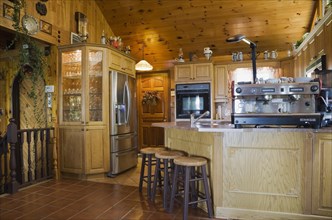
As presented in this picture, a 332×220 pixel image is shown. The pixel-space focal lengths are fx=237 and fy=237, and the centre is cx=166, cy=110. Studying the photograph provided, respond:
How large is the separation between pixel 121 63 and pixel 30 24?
5.18 ft

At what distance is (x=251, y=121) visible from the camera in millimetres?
2297

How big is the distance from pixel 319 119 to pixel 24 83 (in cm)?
536

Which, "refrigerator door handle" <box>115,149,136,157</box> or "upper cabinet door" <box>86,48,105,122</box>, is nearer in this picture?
"upper cabinet door" <box>86,48,105,122</box>

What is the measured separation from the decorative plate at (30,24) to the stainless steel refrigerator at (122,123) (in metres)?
1.33

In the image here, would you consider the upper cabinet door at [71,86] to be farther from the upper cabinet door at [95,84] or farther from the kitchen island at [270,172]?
the kitchen island at [270,172]

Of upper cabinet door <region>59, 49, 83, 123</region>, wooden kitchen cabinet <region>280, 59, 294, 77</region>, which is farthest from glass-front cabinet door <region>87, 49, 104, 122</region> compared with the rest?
wooden kitchen cabinet <region>280, 59, 294, 77</region>

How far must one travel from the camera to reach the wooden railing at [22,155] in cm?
335

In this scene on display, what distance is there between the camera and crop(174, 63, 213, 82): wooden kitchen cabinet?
5086mm

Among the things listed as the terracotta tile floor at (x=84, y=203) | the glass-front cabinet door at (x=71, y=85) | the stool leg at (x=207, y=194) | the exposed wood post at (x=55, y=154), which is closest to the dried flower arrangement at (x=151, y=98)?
the glass-front cabinet door at (x=71, y=85)

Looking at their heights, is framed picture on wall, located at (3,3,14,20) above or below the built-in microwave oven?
above

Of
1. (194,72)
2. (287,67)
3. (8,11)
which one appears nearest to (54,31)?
(8,11)

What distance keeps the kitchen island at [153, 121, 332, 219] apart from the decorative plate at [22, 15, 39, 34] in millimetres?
2979

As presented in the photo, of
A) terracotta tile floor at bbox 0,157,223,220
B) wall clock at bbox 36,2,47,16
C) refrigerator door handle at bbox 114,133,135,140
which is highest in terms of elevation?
wall clock at bbox 36,2,47,16

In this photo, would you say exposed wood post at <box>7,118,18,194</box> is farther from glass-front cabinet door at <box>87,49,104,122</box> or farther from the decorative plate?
the decorative plate
